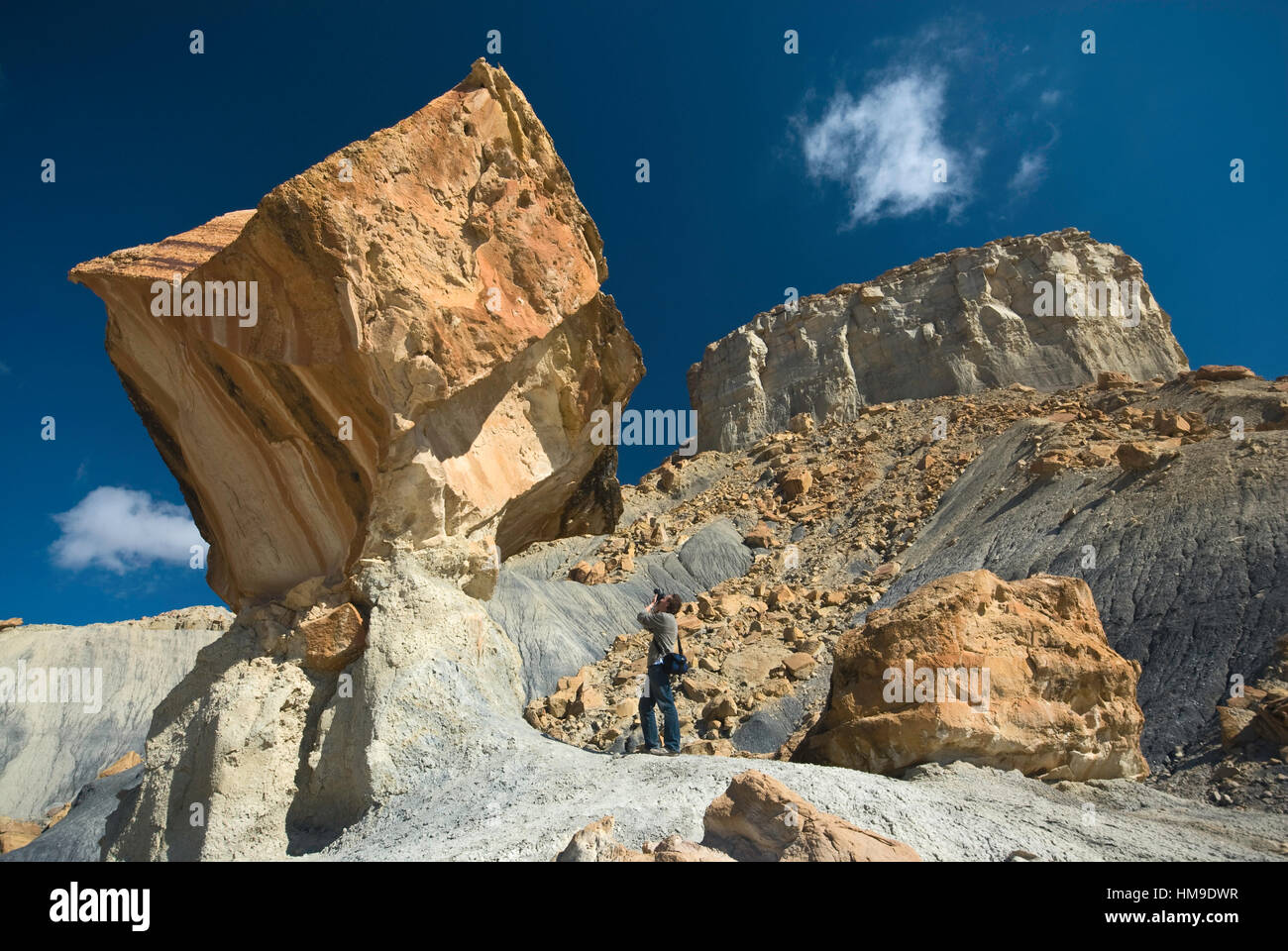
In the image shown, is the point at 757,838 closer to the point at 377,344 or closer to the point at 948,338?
the point at 377,344

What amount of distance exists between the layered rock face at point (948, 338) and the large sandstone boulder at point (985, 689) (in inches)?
1365

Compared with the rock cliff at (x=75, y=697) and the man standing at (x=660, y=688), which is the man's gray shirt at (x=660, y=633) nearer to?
the man standing at (x=660, y=688)

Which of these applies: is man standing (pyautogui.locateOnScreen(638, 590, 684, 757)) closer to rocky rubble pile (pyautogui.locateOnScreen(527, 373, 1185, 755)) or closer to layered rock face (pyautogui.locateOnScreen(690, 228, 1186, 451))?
rocky rubble pile (pyautogui.locateOnScreen(527, 373, 1185, 755))

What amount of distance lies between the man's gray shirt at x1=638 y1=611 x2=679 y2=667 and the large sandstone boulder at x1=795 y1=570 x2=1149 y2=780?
1.82 metres

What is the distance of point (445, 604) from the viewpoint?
7.18 metres

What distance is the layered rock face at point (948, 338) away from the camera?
130ft

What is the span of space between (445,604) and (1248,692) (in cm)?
986

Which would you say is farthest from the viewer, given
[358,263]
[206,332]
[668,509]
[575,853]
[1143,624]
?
[668,509]

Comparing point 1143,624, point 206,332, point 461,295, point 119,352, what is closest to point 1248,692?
point 1143,624

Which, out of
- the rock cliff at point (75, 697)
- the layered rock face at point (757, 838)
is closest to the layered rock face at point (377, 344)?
the layered rock face at point (757, 838)

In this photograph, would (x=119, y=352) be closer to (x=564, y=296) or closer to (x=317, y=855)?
(x=564, y=296)

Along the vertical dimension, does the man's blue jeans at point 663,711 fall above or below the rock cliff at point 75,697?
above

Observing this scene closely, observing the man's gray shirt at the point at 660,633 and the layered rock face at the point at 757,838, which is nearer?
the layered rock face at the point at 757,838

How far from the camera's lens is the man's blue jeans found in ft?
21.7
